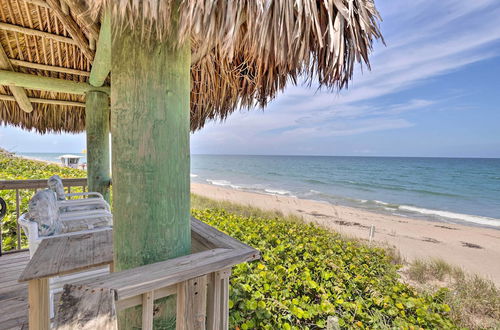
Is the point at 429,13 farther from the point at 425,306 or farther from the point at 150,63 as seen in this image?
the point at 150,63

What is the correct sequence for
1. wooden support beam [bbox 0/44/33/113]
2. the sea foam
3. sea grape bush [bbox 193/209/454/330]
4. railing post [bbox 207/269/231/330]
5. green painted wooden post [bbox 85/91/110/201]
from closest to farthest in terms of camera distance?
railing post [bbox 207/269/231/330]
sea grape bush [bbox 193/209/454/330]
wooden support beam [bbox 0/44/33/113]
green painted wooden post [bbox 85/91/110/201]
the sea foam

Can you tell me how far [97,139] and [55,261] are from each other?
7.30ft

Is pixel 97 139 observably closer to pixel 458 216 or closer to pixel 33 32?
pixel 33 32

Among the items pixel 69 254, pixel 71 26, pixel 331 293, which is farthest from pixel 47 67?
pixel 331 293

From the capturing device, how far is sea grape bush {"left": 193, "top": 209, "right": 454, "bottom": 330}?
197cm

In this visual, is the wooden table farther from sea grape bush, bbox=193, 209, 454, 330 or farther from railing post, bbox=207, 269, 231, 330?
sea grape bush, bbox=193, 209, 454, 330

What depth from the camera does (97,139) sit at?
2957 mm

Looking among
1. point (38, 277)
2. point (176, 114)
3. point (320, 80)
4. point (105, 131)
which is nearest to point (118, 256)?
point (38, 277)

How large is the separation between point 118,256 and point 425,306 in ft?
8.91

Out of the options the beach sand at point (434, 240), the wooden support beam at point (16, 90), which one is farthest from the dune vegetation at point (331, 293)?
the beach sand at point (434, 240)

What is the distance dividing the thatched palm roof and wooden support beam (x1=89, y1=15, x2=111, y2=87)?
7 centimetres

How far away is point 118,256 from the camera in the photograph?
1.03 metres

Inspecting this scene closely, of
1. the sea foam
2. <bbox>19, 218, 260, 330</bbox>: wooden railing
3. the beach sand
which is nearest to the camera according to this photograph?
<bbox>19, 218, 260, 330</bbox>: wooden railing

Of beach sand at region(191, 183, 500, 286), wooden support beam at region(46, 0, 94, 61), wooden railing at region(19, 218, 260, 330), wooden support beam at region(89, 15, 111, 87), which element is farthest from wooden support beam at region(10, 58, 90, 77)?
beach sand at region(191, 183, 500, 286)
